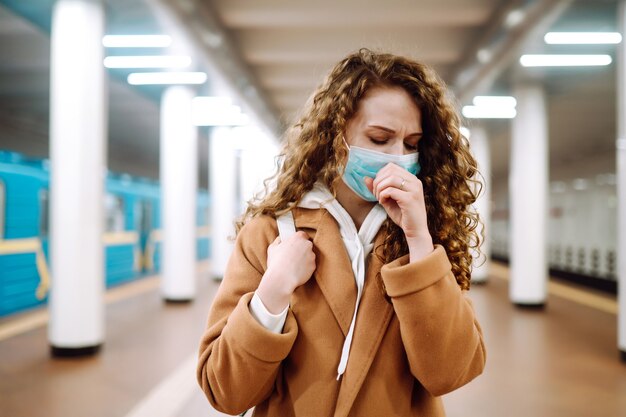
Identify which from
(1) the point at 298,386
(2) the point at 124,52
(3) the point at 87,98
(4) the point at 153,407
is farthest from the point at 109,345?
(1) the point at 298,386

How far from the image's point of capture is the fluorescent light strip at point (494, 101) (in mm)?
10266

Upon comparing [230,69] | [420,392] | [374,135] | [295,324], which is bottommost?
[420,392]

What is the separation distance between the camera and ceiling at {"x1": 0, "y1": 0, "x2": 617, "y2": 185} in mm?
6477

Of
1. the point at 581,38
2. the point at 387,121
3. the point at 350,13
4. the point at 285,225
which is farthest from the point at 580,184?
the point at 285,225

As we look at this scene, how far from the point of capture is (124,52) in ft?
25.5

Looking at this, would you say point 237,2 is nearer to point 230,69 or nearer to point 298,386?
point 230,69

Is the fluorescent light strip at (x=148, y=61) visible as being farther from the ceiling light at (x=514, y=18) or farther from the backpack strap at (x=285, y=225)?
the backpack strap at (x=285, y=225)

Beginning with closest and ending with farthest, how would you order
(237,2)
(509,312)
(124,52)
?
(237,2) → (124,52) → (509,312)

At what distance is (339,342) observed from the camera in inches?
47.4

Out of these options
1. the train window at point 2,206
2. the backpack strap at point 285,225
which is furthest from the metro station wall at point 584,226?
the backpack strap at point 285,225

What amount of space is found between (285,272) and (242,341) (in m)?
0.18

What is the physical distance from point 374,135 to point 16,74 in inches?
424

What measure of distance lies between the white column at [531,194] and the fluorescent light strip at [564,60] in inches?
59.1

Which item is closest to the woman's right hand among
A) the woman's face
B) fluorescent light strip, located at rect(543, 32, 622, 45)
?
the woman's face
